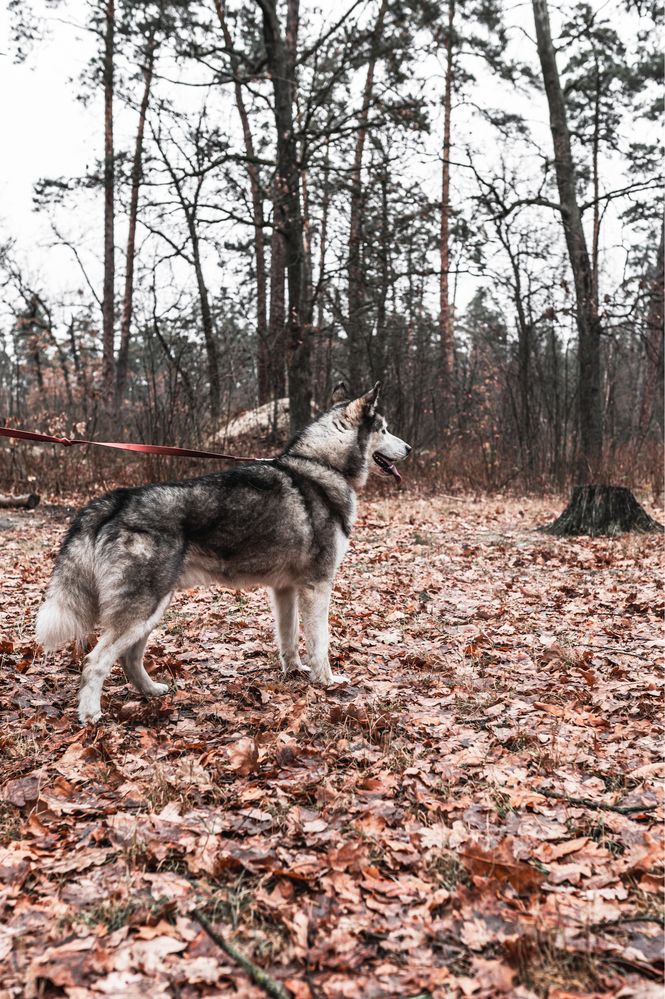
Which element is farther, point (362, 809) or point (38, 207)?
point (38, 207)

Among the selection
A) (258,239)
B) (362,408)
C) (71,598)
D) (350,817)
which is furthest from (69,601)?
(258,239)

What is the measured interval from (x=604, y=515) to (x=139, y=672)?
24.5 ft

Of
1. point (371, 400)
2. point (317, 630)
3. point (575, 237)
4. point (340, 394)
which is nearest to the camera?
point (317, 630)

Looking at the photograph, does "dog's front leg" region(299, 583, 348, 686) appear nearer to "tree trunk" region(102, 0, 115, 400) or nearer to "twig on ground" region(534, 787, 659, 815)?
"twig on ground" region(534, 787, 659, 815)

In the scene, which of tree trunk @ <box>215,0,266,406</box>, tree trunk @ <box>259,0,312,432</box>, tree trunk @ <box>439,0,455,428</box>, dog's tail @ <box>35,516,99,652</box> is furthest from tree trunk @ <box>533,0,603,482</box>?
dog's tail @ <box>35,516,99,652</box>

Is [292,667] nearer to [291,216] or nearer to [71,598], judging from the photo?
[71,598]

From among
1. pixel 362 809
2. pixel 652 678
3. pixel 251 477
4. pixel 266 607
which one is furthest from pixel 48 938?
pixel 266 607

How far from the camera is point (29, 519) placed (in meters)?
11.3

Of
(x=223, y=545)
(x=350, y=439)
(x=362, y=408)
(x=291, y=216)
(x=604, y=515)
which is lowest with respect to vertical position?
(x=604, y=515)

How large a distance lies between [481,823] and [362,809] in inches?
20.1

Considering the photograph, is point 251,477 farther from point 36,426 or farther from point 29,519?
point 36,426

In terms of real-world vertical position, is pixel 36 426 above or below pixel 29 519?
above

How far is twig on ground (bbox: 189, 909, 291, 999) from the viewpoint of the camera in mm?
2111

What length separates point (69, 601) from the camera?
13.2 feet
